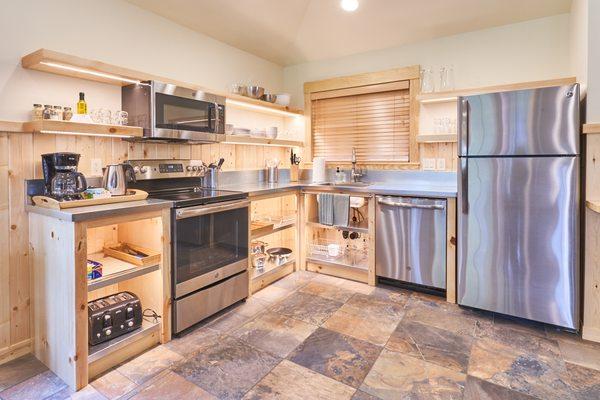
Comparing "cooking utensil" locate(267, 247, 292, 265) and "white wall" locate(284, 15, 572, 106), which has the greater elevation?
"white wall" locate(284, 15, 572, 106)

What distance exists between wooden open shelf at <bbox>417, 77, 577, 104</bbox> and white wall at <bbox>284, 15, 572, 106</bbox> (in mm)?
185

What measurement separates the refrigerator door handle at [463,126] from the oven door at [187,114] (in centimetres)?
186

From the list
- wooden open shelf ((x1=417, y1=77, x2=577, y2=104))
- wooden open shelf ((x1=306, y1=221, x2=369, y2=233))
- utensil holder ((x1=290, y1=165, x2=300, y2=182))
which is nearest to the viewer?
wooden open shelf ((x1=417, y1=77, x2=577, y2=104))

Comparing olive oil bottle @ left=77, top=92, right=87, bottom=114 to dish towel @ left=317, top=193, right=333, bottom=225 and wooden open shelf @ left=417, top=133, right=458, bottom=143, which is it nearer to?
dish towel @ left=317, top=193, right=333, bottom=225

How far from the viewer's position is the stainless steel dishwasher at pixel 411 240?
2908mm

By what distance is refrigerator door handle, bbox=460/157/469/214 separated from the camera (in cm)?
261

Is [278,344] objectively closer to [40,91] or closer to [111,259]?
[111,259]

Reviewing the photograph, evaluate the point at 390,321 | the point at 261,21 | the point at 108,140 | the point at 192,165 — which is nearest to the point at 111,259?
the point at 108,140

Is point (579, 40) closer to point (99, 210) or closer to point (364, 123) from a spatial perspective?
point (364, 123)

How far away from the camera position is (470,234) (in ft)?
8.74

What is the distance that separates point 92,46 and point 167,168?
953mm

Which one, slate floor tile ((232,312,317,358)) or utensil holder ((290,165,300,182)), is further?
utensil holder ((290,165,300,182))

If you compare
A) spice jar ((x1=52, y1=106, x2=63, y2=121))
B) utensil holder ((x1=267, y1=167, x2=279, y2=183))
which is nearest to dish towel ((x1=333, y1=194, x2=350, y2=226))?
utensil holder ((x1=267, y1=167, x2=279, y2=183))

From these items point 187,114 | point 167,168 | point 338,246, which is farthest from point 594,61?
point 167,168
